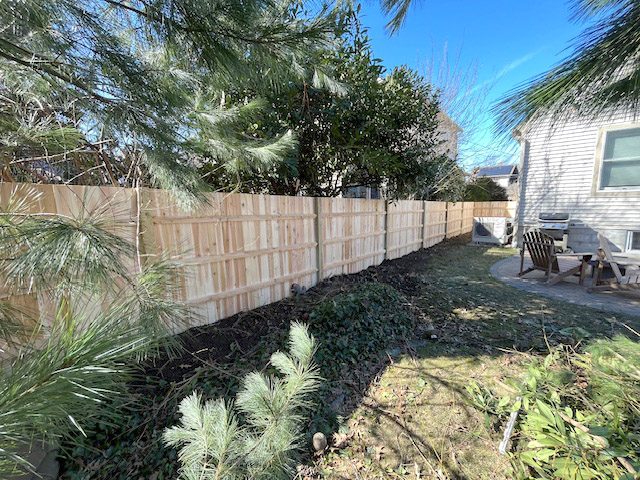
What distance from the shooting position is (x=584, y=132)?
21.9 ft

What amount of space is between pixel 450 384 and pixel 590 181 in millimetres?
7786

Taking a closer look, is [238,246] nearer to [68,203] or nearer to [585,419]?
[68,203]

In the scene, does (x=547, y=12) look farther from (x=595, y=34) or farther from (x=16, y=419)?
(x=16, y=419)

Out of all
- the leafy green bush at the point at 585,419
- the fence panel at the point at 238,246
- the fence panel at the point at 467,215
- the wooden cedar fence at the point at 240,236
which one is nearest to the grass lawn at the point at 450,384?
the leafy green bush at the point at 585,419

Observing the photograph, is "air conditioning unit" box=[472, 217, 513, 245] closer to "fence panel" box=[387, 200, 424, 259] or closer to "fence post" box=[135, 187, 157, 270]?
"fence panel" box=[387, 200, 424, 259]

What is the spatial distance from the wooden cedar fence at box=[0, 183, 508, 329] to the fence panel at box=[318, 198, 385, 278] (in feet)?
0.06

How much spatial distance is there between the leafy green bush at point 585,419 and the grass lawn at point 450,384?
27 centimetres

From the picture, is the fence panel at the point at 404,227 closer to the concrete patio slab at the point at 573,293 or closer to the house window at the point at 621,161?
the concrete patio slab at the point at 573,293

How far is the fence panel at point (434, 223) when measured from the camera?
28.4 feet

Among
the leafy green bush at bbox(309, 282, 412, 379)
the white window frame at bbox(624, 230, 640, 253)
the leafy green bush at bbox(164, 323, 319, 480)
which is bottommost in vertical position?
the leafy green bush at bbox(309, 282, 412, 379)

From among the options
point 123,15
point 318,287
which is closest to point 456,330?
point 318,287

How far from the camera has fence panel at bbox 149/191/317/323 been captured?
268 centimetres

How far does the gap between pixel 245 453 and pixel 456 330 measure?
321cm

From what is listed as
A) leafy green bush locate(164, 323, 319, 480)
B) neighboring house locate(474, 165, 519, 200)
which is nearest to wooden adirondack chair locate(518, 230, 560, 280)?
leafy green bush locate(164, 323, 319, 480)
